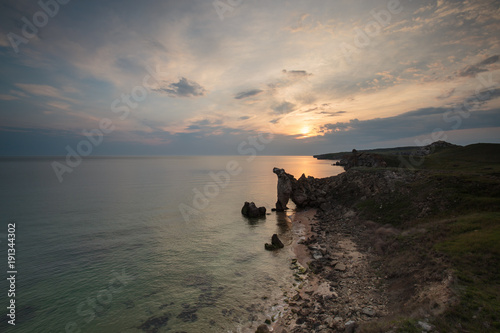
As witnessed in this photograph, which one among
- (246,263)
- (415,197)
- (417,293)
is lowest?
(246,263)

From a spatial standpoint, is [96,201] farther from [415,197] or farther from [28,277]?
[415,197]

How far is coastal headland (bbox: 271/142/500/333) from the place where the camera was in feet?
41.0

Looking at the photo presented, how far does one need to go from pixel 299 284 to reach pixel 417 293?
10220 millimetres

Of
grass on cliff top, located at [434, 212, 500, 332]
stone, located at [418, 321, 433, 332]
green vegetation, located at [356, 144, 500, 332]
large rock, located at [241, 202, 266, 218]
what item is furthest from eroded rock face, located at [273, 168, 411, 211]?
stone, located at [418, 321, 433, 332]

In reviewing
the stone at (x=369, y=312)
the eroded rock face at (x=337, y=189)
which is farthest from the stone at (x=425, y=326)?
the eroded rock face at (x=337, y=189)

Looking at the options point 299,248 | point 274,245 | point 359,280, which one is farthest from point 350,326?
point 274,245

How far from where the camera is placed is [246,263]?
89.0 ft

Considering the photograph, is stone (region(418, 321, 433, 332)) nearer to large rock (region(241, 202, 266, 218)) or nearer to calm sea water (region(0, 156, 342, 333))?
calm sea water (region(0, 156, 342, 333))

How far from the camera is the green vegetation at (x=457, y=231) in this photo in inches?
453

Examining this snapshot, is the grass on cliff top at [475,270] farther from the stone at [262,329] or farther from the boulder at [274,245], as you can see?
the boulder at [274,245]

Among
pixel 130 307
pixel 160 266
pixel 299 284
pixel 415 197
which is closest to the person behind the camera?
pixel 130 307

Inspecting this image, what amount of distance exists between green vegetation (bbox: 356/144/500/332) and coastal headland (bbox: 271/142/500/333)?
0.05 metres

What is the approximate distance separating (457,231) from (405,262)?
700 cm

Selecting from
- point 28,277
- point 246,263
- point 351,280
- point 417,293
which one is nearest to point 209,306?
point 246,263
